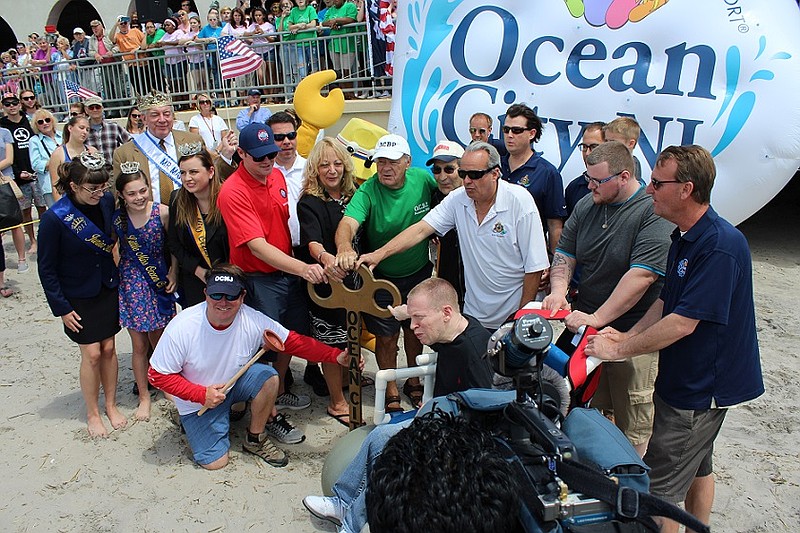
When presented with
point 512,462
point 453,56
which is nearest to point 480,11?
point 453,56

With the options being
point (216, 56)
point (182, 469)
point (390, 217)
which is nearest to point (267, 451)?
point (182, 469)

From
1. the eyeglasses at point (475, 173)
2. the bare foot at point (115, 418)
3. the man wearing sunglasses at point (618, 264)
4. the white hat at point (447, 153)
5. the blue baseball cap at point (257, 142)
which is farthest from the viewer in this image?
the bare foot at point (115, 418)

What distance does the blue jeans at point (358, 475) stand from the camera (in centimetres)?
216

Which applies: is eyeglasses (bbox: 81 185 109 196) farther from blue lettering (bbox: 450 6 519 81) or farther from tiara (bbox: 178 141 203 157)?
blue lettering (bbox: 450 6 519 81)

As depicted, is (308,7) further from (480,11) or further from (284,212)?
(284,212)

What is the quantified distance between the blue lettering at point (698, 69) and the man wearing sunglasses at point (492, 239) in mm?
3241

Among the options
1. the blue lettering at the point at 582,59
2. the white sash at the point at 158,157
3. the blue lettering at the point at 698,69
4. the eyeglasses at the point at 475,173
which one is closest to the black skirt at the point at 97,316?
the white sash at the point at 158,157

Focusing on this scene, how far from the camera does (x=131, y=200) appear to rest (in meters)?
4.04

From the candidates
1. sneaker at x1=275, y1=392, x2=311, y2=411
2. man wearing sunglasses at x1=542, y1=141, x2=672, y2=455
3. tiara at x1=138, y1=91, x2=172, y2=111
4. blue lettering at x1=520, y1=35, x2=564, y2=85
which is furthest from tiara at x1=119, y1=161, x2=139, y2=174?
blue lettering at x1=520, y1=35, x2=564, y2=85

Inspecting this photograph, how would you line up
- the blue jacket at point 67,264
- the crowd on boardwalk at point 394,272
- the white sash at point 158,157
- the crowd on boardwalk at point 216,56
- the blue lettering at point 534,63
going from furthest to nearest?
the crowd on boardwalk at point 216,56, the blue lettering at point 534,63, the white sash at point 158,157, the blue jacket at point 67,264, the crowd on boardwalk at point 394,272

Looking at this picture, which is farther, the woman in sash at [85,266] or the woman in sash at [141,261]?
the woman in sash at [141,261]

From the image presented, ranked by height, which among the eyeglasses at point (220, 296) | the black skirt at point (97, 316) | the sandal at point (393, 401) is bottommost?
the sandal at point (393, 401)

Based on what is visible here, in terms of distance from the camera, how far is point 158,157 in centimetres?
500

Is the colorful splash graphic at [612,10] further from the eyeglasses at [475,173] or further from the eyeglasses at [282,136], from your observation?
the eyeglasses at [475,173]
